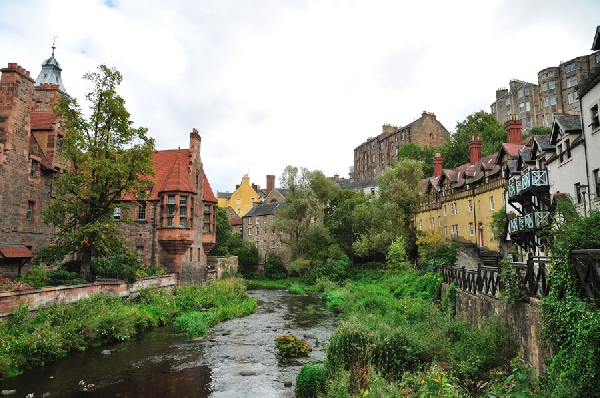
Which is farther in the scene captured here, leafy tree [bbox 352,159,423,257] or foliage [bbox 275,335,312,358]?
leafy tree [bbox 352,159,423,257]

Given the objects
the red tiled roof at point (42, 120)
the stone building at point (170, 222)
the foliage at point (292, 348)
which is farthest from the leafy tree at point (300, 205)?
the foliage at point (292, 348)

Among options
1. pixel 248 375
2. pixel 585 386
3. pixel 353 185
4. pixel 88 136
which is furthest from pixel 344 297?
pixel 353 185

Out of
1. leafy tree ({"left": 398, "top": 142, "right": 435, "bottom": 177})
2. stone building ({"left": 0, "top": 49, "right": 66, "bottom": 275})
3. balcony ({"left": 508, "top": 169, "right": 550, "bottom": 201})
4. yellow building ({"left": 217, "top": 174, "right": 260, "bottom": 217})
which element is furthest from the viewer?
yellow building ({"left": 217, "top": 174, "right": 260, "bottom": 217})

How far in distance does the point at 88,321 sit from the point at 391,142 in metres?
68.1

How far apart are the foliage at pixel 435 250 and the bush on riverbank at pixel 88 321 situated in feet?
49.2

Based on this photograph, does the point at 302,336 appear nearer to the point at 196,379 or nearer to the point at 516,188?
the point at 196,379

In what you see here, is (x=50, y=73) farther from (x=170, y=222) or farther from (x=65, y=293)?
(x=65, y=293)

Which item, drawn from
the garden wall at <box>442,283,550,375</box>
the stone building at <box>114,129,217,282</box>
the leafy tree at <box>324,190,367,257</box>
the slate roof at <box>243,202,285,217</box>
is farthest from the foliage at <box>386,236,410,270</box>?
the slate roof at <box>243,202,285,217</box>

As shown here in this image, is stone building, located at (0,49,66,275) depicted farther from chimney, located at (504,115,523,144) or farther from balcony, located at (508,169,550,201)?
chimney, located at (504,115,523,144)

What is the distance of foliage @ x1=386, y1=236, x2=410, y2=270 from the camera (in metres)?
40.2

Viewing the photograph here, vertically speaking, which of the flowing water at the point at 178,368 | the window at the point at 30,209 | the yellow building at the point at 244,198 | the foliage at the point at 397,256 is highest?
the yellow building at the point at 244,198

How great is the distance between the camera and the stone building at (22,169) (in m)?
23.1

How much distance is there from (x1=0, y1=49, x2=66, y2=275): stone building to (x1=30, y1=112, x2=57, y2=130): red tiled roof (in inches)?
2.2

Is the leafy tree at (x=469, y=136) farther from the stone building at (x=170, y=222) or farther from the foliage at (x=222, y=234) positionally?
the stone building at (x=170, y=222)
